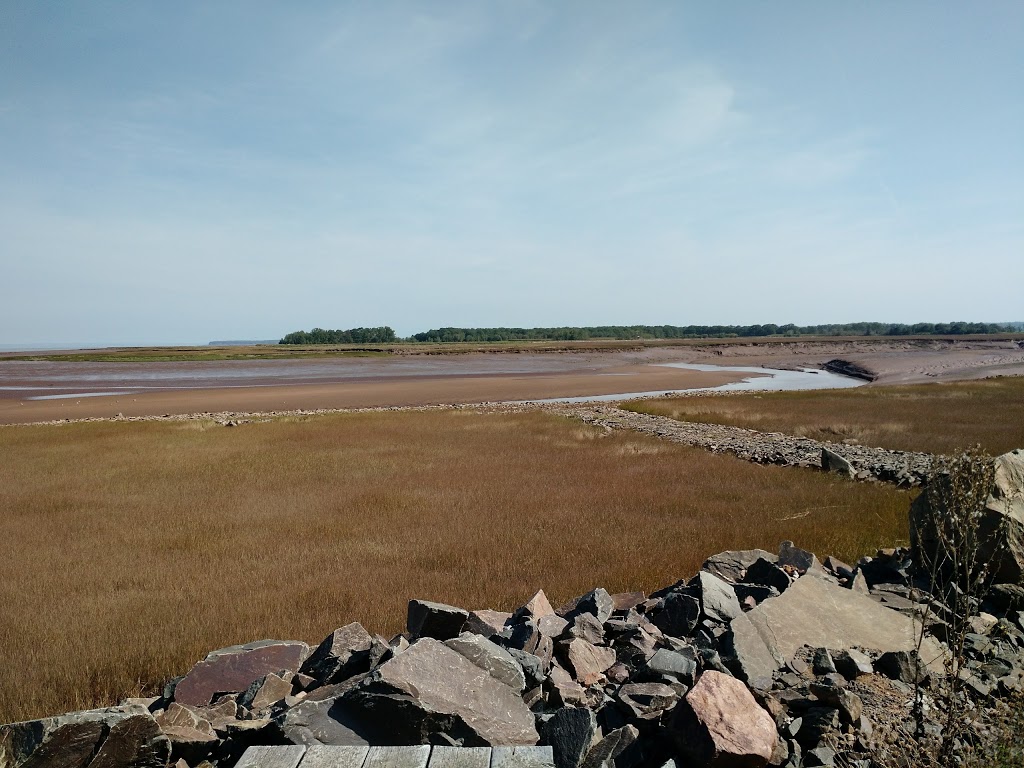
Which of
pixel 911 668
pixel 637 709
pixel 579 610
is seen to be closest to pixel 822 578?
pixel 911 668

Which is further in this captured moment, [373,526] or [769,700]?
[373,526]

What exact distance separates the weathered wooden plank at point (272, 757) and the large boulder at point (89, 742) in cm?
76

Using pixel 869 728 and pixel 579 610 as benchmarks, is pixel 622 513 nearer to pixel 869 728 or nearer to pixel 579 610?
pixel 579 610

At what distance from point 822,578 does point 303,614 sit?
6184mm

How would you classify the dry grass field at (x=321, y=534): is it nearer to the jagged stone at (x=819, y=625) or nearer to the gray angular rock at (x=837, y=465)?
the gray angular rock at (x=837, y=465)

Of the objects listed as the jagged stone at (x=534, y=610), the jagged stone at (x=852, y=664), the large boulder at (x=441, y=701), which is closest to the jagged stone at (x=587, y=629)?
the jagged stone at (x=534, y=610)

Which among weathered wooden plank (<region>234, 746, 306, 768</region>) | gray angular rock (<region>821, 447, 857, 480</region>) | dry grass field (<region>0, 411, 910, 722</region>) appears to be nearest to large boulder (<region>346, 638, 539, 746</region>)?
weathered wooden plank (<region>234, 746, 306, 768</region>)

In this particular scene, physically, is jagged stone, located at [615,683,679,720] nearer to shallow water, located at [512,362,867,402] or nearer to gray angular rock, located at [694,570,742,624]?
gray angular rock, located at [694,570,742,624]

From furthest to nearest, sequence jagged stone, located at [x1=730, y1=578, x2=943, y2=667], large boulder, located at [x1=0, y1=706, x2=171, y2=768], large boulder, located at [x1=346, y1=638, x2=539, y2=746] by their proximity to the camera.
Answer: jagged stone, located at [x1=730, y1=578, x2=943, y2=667] < large boulder, located at [x1=346, y1=638, x2=539, y2=746] < large boulder, located at [x1=0, y1=706, x2=171, y2=768]

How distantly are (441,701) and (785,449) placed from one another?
19.2 m

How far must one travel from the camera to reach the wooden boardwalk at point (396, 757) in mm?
3648

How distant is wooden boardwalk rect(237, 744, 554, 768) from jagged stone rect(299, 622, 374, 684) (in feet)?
5.31

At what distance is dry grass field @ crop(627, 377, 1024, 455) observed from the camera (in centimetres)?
2245

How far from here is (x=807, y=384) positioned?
57469 millimetres
